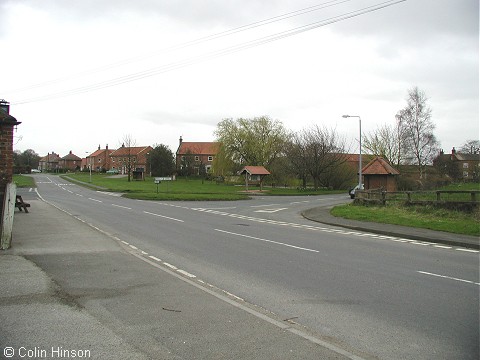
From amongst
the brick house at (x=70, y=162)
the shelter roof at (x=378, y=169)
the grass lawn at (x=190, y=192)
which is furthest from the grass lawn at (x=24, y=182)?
the brick house at (x=70, y=162)

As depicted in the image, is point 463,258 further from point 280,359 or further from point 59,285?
point 59,285

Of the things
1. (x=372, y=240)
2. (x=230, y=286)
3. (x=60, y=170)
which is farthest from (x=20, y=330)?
(x=60, y=170)

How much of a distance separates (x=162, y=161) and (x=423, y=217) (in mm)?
72623

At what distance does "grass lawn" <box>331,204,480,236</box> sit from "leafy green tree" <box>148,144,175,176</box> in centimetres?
6701

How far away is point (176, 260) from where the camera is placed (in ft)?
31.2

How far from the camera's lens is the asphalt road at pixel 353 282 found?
16.0 ft

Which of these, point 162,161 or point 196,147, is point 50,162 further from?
point 162,161

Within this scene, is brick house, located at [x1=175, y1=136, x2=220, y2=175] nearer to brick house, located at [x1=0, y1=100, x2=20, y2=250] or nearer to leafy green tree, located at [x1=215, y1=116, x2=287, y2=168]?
leafy green tree, located at [x1=215, y1=116, x2=287, y2=168]

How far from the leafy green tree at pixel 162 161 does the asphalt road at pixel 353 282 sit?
73594 mm

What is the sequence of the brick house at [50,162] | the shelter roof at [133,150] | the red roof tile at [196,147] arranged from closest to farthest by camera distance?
the red roof tile at [196,147]
the shelter roof at [133,150]
the brick house at [50,162]

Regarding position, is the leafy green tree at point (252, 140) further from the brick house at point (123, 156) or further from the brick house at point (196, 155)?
the brick house at point (123, 156)

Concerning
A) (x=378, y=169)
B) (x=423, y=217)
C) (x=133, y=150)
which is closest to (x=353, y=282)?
(x=423, y=217)

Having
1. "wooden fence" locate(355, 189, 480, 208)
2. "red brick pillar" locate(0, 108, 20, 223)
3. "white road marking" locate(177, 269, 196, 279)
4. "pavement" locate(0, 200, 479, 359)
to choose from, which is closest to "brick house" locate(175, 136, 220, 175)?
"wooden fence" locate(355, 189, 480, 208)

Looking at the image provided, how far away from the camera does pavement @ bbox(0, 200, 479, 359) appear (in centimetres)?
428
